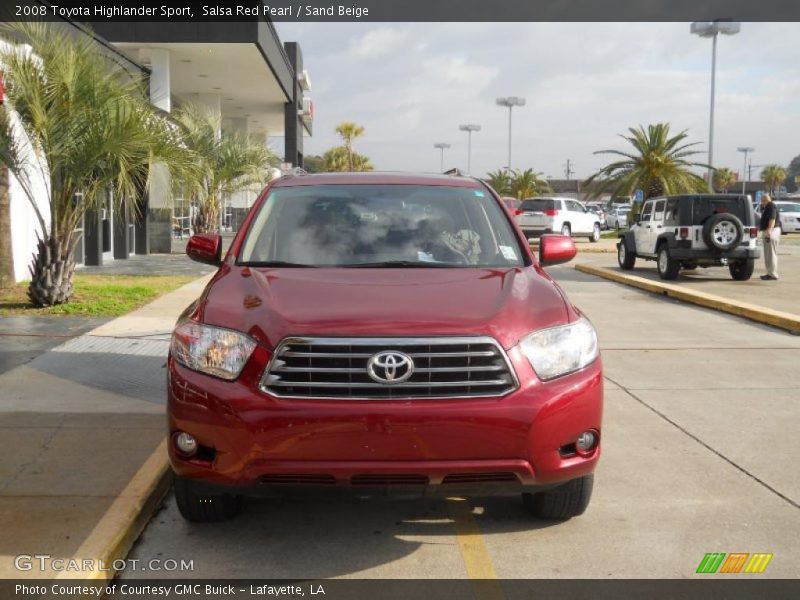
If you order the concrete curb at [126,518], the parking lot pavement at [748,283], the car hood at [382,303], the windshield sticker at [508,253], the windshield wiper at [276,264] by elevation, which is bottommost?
the concrete curb at [126,518]

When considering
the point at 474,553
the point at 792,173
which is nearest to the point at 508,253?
the point at 474,553

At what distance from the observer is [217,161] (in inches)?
947

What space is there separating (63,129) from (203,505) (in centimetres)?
833

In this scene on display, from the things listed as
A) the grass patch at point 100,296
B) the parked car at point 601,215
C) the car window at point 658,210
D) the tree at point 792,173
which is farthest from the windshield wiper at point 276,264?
the tree at point 792,173

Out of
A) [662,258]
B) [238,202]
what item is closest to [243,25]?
[662,258]

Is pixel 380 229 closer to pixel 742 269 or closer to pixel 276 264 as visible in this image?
pixel 276 264

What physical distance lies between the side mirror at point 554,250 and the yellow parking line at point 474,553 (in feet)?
5.56

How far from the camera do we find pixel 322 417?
3684mm

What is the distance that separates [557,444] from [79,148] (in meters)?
9.23

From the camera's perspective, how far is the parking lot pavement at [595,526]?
3.96 metres

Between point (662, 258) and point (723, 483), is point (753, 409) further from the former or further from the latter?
point (662, 258)

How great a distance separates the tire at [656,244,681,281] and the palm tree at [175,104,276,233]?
11.3m

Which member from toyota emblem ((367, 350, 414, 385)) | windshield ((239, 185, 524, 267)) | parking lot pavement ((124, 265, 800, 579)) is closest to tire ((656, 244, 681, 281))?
parking lot pavement ((124, 265, 800, 579))

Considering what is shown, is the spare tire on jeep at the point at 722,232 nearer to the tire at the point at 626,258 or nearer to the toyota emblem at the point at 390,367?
the tire at the point at 626,258
